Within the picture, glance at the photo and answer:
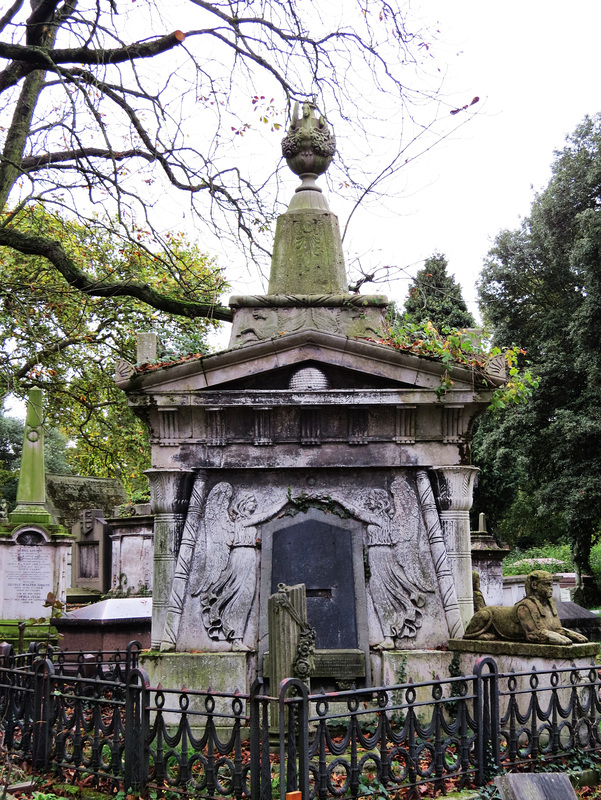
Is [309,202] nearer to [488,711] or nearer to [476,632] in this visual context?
[476,632]

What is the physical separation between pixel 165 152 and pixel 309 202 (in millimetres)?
1930

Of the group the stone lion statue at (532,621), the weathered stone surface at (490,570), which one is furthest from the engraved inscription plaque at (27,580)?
the stone lion statue at (532,621)

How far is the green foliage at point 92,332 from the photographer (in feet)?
41.1

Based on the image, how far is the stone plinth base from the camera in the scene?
272 inches

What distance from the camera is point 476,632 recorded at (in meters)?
7.68

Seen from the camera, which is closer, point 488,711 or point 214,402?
point 488,711

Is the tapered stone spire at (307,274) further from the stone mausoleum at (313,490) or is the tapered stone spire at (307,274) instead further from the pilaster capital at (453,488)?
the pilaster capital at (453,488)

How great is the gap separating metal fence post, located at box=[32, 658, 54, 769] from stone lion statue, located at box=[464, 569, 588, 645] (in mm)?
3865

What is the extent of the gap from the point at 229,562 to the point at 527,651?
2975 mm

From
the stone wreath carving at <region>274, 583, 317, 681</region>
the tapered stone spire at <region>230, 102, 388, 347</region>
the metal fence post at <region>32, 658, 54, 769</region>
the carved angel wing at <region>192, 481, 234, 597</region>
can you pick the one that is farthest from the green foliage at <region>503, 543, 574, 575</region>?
the metal fence post at <region>32, 658, 54, 769</region>

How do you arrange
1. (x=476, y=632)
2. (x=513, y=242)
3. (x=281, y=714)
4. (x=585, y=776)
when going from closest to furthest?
(x=281, y=714) → (x=585, y=776) → (x=476, y=632) → (x=513, y=242)

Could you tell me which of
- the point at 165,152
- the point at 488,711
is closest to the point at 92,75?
the point at 165,152

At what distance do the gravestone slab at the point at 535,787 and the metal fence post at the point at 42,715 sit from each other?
4313mm

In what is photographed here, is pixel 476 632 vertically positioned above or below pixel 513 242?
below
